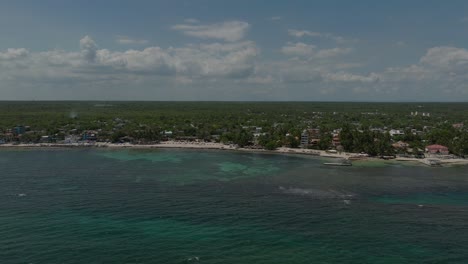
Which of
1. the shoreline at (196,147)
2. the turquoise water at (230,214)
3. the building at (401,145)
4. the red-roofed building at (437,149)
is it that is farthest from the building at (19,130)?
the red-roofed building at (437,149)

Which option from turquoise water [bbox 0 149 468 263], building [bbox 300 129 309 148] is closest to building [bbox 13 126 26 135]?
turquoise water [bbox 0 149 468 263]

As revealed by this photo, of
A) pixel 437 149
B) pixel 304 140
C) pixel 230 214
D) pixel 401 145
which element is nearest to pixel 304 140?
pixel 304 140

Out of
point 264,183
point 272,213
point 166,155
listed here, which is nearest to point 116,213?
point 272,213

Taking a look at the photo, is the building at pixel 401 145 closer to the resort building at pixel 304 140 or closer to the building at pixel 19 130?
the resort building at pixel 304 140

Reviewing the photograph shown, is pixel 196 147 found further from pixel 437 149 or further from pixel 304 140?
pixel 437 149

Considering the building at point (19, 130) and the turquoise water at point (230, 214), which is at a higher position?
the building at point (19, 130)

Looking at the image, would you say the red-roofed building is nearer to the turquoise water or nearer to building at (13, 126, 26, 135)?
the turquoise water
